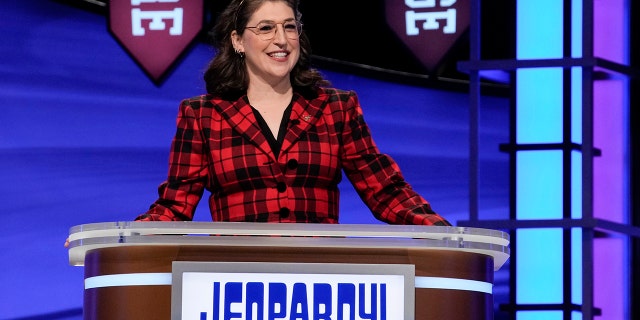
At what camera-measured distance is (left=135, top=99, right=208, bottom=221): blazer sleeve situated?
2.50m

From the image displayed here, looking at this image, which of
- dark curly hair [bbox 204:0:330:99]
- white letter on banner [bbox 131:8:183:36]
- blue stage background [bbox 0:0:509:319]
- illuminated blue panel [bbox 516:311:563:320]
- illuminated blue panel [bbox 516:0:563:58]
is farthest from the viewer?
white letter on banner [bbox 131:8:183:36]

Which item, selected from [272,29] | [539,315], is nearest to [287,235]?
[272,29]

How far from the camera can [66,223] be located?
16.6 feet

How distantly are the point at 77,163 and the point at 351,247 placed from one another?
3.21 meters

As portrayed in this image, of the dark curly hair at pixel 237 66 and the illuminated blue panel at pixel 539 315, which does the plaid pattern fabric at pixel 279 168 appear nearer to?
the dark curly hair at pixel 237 66

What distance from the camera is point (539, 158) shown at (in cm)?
450

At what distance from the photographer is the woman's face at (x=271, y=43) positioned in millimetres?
2521

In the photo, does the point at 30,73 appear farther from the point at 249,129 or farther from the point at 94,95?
the point at 249,129

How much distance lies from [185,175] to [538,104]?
90.2 inches

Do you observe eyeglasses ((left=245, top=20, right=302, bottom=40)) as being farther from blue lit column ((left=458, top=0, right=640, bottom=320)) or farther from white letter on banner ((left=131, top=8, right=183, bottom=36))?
white letter on banner ((left=131, top=8, right=183, bottom=36))

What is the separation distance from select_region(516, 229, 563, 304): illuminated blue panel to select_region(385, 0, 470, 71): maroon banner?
3.04 feet

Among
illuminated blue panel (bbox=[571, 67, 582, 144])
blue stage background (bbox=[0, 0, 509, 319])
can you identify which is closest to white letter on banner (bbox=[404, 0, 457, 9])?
blue stage background (bbox=[0, 0, 509, 319])

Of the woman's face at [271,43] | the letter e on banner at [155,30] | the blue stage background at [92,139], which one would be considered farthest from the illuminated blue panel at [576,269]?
the woman's face at [271,43]

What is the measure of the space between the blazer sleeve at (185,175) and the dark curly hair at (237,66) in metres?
0.11
